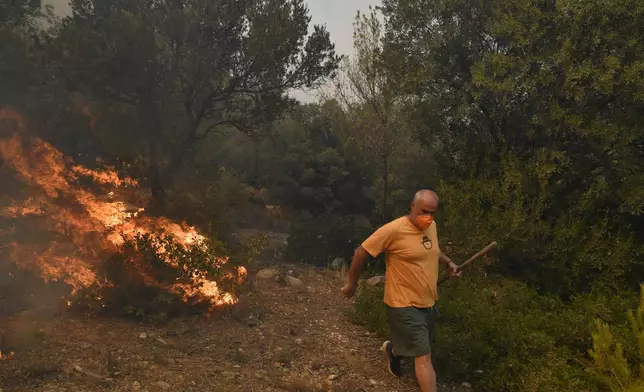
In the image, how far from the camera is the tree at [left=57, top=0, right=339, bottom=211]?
38.9 ft

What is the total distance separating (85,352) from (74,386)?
2.66ft

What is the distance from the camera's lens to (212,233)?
297 inches

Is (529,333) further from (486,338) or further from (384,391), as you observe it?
(384,391)

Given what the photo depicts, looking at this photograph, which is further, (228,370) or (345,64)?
(345,64)

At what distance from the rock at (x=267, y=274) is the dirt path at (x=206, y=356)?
2277 mm

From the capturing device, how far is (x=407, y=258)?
13.2ft

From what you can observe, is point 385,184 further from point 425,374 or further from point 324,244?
point 425,374

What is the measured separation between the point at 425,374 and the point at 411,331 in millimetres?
373

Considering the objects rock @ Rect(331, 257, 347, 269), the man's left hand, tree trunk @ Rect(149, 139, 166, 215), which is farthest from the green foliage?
rock @ Rect(331, 257, 347, 269)

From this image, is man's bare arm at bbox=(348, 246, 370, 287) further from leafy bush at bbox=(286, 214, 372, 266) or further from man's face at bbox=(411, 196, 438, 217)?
leafy bush at bbox=(286, 214, 372, 266)

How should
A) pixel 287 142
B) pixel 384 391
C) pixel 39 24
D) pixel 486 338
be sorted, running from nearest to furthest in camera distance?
pixel 384 391 → pixel 486 338 → pixel 39 24 → pixel 287 142

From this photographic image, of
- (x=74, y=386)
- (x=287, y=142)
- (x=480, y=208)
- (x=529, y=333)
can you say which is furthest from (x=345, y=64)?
(x=74, y=386)

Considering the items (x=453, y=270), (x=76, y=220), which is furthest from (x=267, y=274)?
(x=453, y=270)

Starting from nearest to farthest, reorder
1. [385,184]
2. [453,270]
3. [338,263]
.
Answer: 1. [453,270]
2. [338,263]
3. [385,184]
